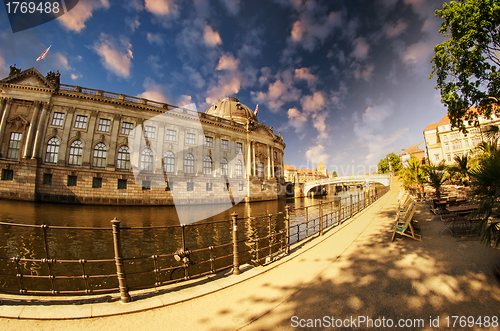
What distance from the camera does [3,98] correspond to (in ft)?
70.1

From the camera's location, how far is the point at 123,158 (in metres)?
24.7

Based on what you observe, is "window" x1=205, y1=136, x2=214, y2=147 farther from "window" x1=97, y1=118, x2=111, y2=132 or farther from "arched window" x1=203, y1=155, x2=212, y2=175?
"window" x1=97, y1=118, x2=111, y2=132

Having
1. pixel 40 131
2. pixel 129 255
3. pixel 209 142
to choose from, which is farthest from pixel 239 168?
pixel 129 255

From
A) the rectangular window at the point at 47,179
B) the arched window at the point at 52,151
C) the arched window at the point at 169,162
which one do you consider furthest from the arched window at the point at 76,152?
the arched window at the point at 169,162

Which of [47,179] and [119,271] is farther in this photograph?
[47,179]

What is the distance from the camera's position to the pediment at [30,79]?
21.6 metres

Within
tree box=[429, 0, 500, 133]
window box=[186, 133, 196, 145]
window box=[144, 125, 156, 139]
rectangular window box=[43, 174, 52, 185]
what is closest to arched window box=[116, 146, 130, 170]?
window box=[144, 125, 156, 139]

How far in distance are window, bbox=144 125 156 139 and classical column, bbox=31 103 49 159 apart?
34.4 ft

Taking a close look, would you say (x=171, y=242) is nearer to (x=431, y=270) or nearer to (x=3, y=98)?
(x=431, y=270)

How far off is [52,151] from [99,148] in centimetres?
463

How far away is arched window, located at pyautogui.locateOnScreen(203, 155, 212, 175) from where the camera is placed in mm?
31008

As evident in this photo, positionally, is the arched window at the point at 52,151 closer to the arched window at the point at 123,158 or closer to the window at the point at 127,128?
the arched window at the point at 123,158

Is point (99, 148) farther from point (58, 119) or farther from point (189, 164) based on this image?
point (189, 164)

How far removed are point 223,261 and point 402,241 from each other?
607 cm
